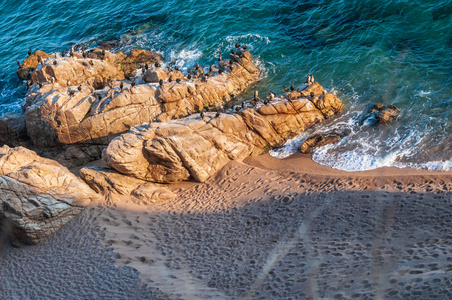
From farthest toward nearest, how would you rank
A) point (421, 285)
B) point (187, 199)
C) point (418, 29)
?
point (418, 29)
point (187, 199)
point (421, 285)

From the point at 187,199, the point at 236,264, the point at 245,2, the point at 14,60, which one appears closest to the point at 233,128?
the point at 187,199

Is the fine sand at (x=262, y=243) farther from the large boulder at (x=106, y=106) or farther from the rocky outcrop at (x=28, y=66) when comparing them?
the rocky outcrop at (x=28, y=66)

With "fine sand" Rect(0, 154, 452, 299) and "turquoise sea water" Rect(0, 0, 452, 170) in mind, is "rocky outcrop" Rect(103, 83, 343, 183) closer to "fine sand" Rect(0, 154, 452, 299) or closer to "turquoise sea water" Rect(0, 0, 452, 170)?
"fine sand" Rect(0, 154, 452, 299)

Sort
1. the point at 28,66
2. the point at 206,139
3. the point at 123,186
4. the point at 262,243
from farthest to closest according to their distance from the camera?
the point at 28,66 → the point at 206,139 → the point at 123,186 → the point at 262,243

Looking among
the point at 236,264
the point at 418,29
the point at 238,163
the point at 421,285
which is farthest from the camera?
the point at 418,29

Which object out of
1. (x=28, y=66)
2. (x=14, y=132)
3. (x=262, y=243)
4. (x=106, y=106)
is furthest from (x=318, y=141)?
(x=28, y=66)

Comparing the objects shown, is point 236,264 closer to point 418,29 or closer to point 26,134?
point 26,134

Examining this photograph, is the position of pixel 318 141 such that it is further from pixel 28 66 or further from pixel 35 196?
pixel 28 66
